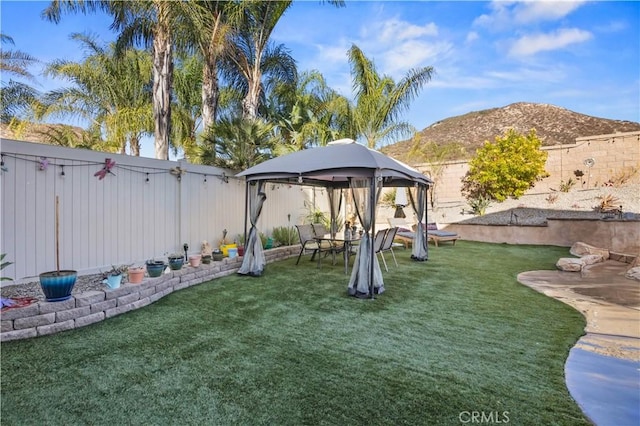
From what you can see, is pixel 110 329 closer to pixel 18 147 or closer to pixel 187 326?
pixel 187 326

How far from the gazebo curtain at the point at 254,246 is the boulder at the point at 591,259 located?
23.6ft

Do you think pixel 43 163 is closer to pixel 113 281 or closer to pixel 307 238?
pixel 113 281

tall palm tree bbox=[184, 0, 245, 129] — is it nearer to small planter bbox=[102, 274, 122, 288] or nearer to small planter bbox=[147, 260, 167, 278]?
small planter bbox=[147, 260, 167, 278]

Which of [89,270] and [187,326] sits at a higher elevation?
[89,270]

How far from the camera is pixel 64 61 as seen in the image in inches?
485

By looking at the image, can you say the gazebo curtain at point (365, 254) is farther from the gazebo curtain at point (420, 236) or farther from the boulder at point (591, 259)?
the boulder at point (591, 259)

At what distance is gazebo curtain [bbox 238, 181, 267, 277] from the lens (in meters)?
6.36

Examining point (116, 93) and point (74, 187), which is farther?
point (116, 93)

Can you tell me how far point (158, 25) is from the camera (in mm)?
8719

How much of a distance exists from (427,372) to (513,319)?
1999 millimetres

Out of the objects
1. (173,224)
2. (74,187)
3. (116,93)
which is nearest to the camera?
(74,187)

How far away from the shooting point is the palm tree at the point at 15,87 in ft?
31.4

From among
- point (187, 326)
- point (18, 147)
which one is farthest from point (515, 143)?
point (18, 147)

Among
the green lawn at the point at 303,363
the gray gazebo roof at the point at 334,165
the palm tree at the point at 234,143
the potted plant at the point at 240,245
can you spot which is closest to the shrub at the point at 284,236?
the potted plant at the point at 240,245
